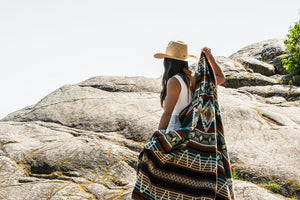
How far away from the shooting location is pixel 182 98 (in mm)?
4887

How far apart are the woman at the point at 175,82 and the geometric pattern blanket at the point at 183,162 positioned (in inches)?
8.1

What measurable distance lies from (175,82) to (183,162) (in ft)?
4.43

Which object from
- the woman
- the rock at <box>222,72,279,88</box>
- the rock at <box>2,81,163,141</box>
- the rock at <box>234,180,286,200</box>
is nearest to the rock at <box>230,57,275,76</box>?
the rock at <box>222,72,279,88</box>

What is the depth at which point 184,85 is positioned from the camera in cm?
484

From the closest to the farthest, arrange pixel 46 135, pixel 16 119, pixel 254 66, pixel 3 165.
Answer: pixel 3 165 → pixel 46 135 → pixel 16 119 → pixel 254 66

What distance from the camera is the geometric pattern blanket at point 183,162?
14.9 ft

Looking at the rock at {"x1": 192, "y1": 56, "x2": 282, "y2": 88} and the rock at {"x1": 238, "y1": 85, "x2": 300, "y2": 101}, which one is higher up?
the rock at {"x1": 192, "y1": 56, "x2": 282, "y2": 88}

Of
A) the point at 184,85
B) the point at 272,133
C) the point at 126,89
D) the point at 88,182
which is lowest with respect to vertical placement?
the point at 88,182

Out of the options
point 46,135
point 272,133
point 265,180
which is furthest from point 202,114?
point 46,135

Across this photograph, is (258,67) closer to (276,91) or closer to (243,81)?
(243,81)

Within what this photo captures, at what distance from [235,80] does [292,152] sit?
10100mm

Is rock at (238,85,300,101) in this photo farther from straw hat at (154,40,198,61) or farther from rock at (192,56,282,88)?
straw hat at (154,40,198,61)

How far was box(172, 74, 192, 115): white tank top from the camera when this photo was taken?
15.9 feet

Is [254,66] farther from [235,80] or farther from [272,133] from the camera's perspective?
[272,133]
